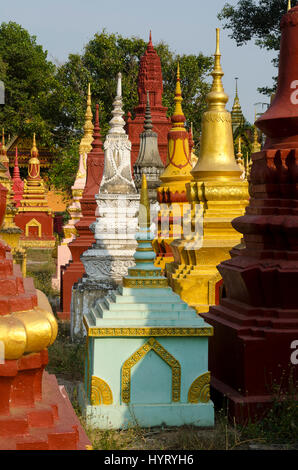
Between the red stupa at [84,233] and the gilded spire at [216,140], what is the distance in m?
2.41

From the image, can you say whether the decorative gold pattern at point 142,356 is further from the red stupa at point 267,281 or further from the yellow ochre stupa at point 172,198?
the yellow ochre stupa at point 172,198

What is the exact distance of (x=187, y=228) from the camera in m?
8.07

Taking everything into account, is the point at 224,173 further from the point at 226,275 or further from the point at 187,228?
the point at 226,275

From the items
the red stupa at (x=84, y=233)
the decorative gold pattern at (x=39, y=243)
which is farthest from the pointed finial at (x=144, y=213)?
the decorative gold pattern at (x=39, y=243)

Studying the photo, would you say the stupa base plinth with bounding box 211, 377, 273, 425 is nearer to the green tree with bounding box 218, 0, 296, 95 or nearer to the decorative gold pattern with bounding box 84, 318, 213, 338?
the decorative gold pattern with bounding box 84, 318, 213, 338

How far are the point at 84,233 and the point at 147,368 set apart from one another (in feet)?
18.1

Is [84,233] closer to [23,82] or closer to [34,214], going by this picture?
[34,214]

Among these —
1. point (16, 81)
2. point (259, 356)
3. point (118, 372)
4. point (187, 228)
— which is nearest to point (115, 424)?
point (118, 372)

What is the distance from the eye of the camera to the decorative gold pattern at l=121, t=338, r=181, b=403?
4934mm

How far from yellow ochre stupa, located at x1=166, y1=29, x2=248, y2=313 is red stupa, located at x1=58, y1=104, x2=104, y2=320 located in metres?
2.17

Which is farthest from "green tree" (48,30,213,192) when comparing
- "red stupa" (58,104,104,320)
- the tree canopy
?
"red stupa" (58,104,104,320)

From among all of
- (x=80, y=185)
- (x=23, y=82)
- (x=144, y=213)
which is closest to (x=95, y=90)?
(x=23, y=82)

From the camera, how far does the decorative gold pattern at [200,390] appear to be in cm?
498
